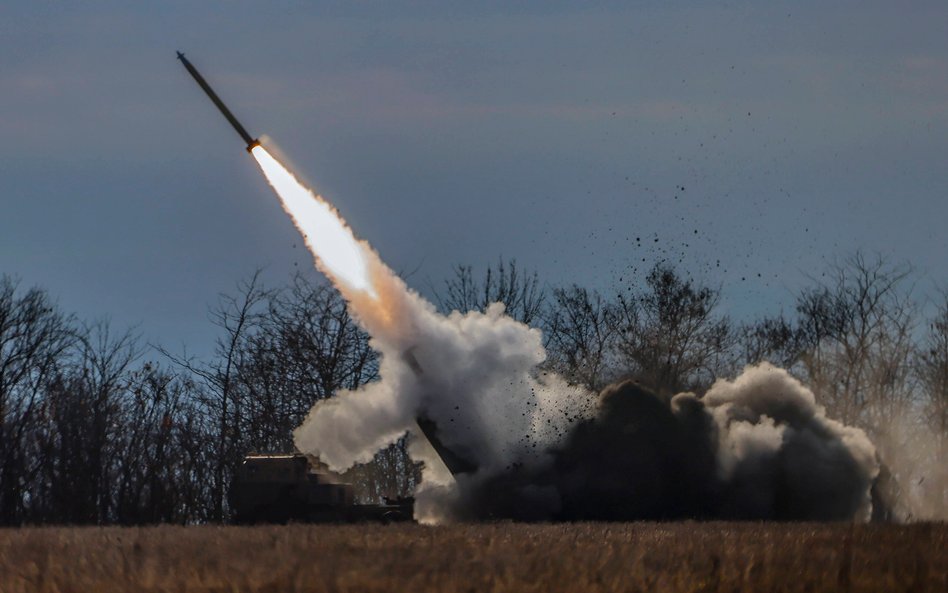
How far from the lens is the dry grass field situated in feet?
68.6

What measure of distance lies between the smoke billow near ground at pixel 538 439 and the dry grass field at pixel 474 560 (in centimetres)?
786

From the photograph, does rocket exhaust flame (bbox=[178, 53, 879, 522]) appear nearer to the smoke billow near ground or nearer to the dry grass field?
the smoke billow near ground

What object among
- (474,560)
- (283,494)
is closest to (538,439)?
(283,494)

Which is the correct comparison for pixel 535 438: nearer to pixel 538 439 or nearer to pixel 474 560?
pixel 538 439

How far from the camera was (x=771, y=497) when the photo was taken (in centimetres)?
4262

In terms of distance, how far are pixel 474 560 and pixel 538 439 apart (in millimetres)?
18371

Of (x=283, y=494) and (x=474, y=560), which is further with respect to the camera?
(x=283, y=494)

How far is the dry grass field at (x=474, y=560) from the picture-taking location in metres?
20.9

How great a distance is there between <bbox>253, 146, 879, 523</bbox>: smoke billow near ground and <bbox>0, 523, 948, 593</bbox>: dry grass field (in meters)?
7.86

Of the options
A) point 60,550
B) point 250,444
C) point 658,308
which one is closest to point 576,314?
point 658,308

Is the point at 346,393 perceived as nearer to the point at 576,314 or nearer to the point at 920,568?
the point at 920,568

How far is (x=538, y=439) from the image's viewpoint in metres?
→ 41.4

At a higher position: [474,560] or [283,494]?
[283,494]

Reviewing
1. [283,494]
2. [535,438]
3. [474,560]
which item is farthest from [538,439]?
[474,560]
